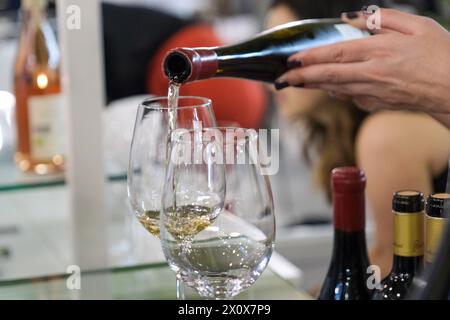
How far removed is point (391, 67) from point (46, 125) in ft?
2.10

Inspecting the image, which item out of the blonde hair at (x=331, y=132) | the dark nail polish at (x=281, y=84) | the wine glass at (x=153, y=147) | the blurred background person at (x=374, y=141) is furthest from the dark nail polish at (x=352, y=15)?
the blonde hair at (x=331, y=132)

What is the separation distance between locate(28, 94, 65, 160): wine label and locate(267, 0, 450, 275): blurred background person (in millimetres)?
599

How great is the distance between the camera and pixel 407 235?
2.13 ft

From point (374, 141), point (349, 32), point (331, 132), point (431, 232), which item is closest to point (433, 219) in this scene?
point (431, 232)

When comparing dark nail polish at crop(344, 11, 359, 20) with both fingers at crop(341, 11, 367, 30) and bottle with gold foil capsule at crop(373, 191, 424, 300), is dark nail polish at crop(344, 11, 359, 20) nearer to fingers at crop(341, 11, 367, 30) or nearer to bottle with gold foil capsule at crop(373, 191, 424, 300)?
fingers at crop(341, 11, 367, 30)

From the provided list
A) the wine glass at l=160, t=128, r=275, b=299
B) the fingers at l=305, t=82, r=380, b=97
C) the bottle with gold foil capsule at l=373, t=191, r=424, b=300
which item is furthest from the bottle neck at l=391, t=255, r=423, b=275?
the fingers at l=305, t=82, r=380, b=97

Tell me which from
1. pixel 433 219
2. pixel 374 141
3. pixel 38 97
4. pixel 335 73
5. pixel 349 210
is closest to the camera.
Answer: pixel 433 219

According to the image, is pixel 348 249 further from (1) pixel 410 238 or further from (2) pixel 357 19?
(2) pixel 357 19

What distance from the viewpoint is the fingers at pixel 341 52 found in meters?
0.83

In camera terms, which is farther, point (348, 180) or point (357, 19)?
point (357, 19)

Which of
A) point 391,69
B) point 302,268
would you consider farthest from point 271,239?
point 302,268

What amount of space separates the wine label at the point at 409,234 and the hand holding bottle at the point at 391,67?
0.19 meters

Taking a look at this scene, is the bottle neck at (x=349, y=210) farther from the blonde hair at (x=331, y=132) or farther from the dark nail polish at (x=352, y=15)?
the blonde hair at (x=331, y=132)
